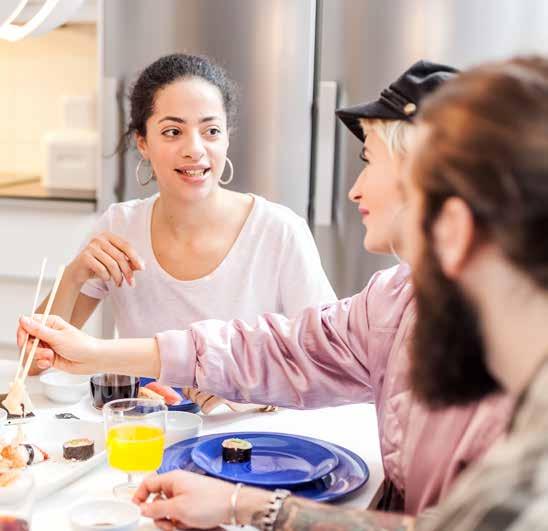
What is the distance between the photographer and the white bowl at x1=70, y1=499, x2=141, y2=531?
1.09m

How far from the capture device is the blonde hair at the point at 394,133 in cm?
132

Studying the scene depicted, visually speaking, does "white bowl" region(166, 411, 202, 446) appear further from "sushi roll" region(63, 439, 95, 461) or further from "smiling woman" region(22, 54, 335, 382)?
"smiling woman" region(22, 54, 335, 382)

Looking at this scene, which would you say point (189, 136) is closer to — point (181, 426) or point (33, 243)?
point (181, 426)

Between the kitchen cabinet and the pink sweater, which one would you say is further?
the kitchen cabinet

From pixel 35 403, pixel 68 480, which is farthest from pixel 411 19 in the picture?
pixel 68 480

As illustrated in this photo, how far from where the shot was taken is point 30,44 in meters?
3.59

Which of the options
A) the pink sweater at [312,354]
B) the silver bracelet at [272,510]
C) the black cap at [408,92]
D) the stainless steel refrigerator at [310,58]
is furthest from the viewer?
the stainless steel refrigerator at [310,58]

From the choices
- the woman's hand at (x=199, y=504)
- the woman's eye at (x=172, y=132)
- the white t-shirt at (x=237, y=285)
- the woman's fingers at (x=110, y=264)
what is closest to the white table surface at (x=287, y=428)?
the woman's hand at (x=199, y=504)

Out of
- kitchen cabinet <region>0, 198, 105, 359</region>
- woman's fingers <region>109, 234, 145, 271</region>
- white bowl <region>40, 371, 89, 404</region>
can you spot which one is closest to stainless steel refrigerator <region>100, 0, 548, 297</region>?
kitchen cabinet <region>0, 198, 105, 359</region>

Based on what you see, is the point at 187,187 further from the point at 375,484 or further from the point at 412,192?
the point at 412,192

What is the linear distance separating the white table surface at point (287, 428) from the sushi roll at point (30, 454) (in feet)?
0.29

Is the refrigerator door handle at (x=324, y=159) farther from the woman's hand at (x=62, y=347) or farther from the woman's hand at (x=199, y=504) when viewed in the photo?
the woman's hand at (x=199, y=504)

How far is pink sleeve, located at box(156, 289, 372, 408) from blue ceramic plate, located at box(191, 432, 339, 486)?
0.11 m

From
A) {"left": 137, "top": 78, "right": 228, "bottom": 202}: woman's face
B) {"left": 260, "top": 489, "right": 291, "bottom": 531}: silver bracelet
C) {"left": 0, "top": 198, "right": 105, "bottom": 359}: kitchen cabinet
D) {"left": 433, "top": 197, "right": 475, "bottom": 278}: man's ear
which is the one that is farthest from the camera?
{"left": 0, "top": 198, "right": 105, "bottom": 359}: kitchen cabinet
